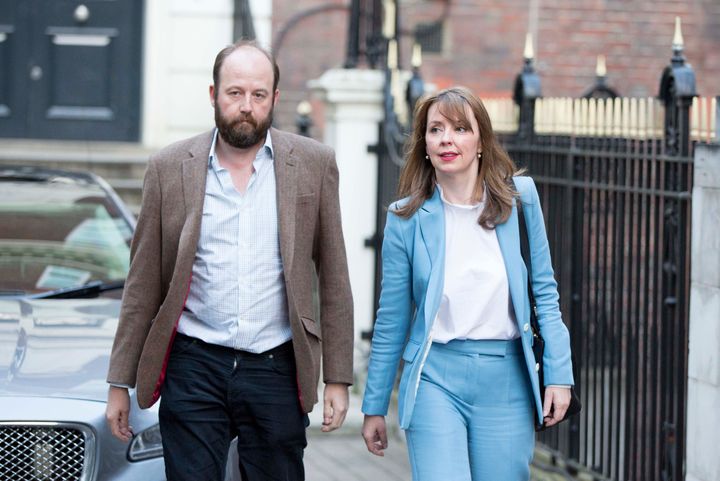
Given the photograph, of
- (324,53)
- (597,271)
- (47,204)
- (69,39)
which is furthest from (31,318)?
(324,53)

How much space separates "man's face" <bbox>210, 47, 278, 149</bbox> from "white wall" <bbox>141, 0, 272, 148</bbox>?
8236mm

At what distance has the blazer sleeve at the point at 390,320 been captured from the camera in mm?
4188

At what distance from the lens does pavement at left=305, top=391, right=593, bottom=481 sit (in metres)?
6.81

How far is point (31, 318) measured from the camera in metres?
5.51

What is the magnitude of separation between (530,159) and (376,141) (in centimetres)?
238

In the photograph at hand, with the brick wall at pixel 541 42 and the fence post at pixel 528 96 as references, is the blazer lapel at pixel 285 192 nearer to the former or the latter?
the fence post at pixel 528 96

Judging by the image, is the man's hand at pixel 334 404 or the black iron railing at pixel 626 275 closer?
the man's hand at pixel 334 404

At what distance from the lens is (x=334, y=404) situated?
165 inches

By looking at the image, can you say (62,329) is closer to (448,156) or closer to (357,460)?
(448,156)

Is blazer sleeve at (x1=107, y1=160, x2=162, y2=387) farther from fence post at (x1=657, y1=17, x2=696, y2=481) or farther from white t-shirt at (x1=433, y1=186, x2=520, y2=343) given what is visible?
fence post at (x1=657, y1=17, x2=696, y2=481)

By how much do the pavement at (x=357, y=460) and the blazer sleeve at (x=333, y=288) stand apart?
99.8 inches

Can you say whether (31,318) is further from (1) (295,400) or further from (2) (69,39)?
(2) (69,39)

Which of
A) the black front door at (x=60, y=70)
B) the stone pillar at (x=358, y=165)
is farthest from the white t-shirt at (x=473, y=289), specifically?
the black front door at (x=60, y=70)

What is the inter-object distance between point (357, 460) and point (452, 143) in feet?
12.1
